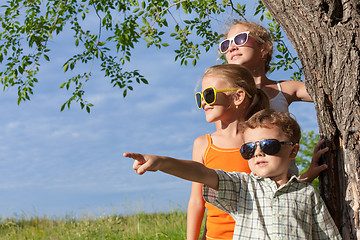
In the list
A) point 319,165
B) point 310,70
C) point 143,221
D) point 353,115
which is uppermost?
point 310,70

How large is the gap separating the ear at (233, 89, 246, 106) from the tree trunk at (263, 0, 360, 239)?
0.63m

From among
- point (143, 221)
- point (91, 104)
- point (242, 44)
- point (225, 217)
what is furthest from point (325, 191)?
point (143, 221)

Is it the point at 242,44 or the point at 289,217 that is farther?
the point at 242,44

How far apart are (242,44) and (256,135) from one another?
164 centimetres

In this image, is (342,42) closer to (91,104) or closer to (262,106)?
(262,106)

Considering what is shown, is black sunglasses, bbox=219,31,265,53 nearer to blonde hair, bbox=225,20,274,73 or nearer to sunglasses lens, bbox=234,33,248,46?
sunglasses lens, bbox=234,33,248,46

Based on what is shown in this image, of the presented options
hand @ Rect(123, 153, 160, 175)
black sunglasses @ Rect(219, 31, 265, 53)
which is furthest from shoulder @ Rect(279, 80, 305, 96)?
hand @ Rect(123, 153, 160, 175)

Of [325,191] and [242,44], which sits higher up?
[242,44]

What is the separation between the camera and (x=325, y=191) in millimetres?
3654

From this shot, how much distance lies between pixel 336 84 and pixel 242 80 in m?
0.79

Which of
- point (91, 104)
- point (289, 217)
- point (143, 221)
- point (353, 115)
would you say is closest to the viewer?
point (289, 217)

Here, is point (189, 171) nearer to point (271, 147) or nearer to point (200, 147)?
point (271, 147)

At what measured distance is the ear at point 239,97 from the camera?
3.58 meters

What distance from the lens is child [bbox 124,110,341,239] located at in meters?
3.00
